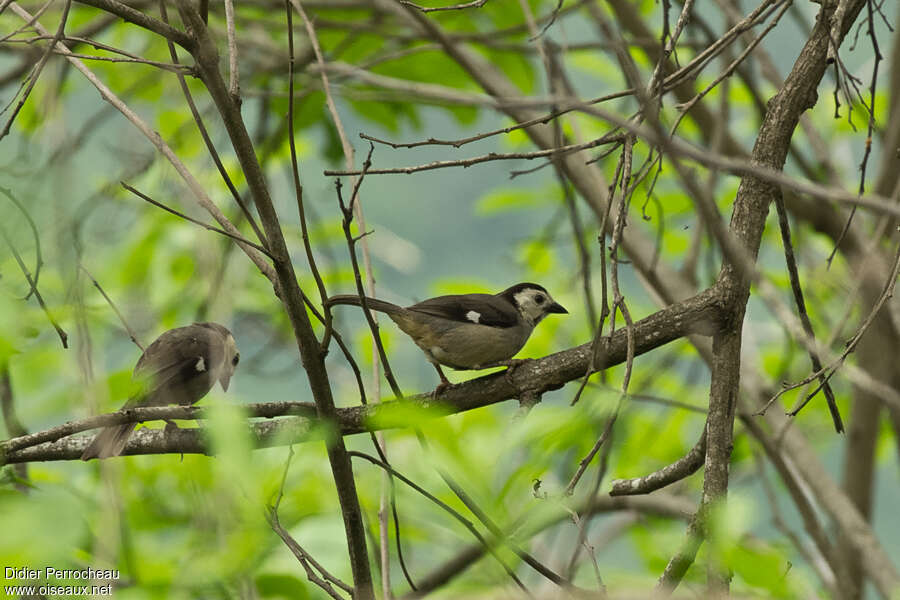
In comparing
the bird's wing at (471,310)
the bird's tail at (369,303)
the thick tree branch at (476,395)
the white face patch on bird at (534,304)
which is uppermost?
the white face patch on bird at (534,304)

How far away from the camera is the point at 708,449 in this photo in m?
2.83

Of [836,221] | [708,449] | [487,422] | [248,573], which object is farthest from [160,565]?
[836,221]

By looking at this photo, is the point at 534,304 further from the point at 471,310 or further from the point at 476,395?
the point at 476,395

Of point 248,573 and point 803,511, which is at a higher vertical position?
point 803,511

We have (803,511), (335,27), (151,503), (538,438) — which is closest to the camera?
(538,438)

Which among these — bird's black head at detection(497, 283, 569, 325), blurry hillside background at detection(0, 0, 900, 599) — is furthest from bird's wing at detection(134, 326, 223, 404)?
bird's black head at detection(497, 283, 569, 325)

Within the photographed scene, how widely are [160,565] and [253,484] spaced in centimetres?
129

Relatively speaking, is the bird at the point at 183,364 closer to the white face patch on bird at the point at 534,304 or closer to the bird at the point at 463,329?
the bird at the point at 463,329

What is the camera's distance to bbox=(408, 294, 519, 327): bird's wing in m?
5.13

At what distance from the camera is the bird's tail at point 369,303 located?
124 inches

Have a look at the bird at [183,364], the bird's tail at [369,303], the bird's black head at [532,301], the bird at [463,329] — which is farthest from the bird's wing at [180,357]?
the bird's black head at [532,301]

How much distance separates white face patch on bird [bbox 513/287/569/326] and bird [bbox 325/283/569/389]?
22 centimetres

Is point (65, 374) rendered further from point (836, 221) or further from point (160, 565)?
point (836, 221)

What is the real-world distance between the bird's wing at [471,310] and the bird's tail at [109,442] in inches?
76.4
